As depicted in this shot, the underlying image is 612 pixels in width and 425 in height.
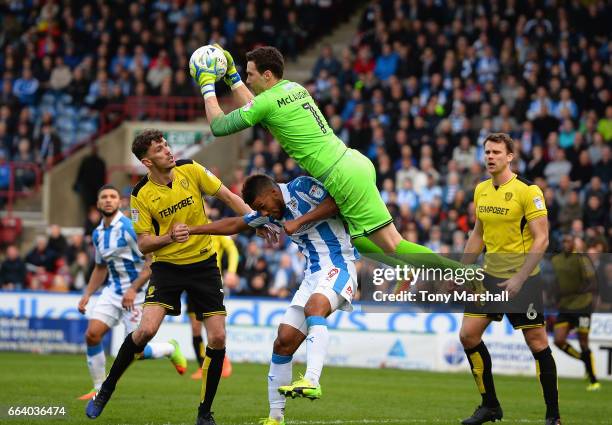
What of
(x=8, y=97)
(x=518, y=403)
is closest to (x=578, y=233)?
(x=518, y=403)

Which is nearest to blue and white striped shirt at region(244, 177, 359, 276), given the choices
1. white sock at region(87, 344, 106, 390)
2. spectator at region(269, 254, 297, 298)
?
white sock at region(87, 344, 106, 390)

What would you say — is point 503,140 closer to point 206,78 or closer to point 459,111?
point 206,78

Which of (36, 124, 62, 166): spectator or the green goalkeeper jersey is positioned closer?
the green goalkeeper jersey

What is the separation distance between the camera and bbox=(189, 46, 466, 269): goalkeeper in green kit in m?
10.1

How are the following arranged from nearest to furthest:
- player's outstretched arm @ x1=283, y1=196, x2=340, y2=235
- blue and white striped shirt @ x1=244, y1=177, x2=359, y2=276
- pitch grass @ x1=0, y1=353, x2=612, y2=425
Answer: player's outstretched arm @ x1=283, y1=196, x2=340, y2=235, blue and white striped shirt @ x1=244, y1=177, x2=359, y2=276, pitch grass @ x1=0, y1=353, x2=612, y2=425

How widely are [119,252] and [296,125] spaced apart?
438cm

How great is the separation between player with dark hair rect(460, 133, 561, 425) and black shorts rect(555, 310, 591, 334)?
21.9 ft

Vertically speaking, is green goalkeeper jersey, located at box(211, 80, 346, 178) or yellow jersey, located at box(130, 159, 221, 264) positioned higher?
green goalkeeper jersey, located at box(211, 80, 346, 178)

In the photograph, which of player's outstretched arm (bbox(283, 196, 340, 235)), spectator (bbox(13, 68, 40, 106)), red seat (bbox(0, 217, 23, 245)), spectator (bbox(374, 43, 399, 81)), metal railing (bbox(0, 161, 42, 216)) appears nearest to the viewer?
player's outstretched arm (bbox(283, 196, 340, 235))

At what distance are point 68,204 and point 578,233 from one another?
1334cm

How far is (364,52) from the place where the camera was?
2730 cm

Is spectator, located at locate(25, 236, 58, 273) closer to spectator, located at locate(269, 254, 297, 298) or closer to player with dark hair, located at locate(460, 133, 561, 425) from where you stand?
spectator, located at locate(269, 254, 297, 298)

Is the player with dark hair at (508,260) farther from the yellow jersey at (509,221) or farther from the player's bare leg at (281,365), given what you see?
the player's bare leg at (281,365)

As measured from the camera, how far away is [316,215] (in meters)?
10.0
